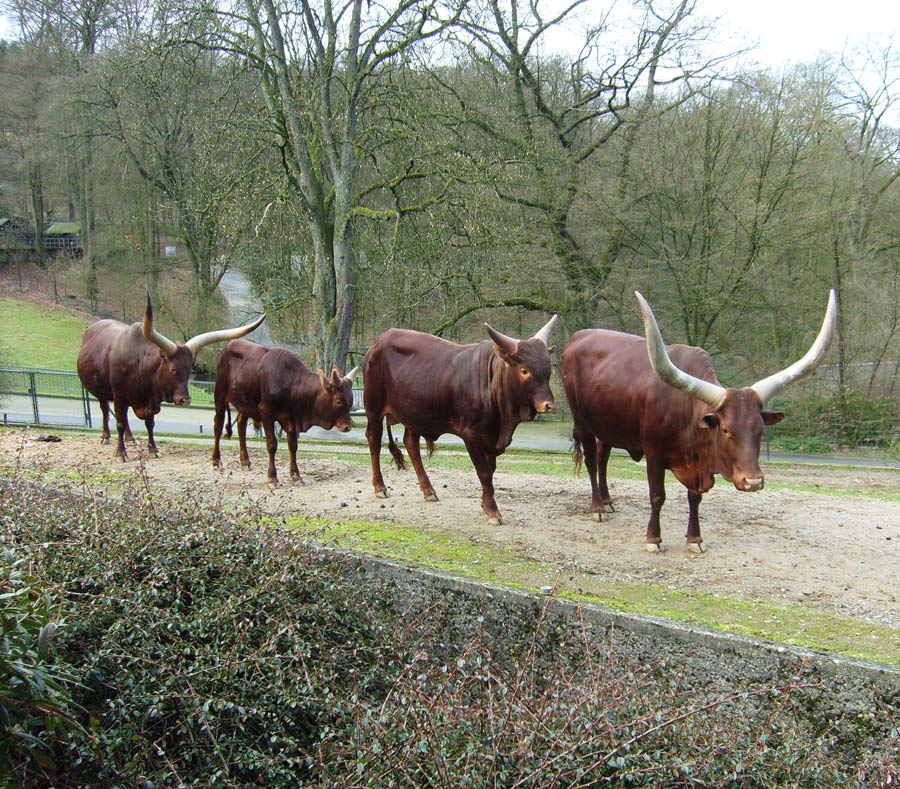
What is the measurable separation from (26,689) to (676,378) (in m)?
4.57

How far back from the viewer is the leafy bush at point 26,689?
121 inches

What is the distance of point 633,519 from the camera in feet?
24.6

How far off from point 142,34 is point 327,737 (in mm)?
15822

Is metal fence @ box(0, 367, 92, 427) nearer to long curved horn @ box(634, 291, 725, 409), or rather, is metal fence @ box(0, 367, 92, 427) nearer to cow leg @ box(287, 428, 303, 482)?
cow leg @ box(287, 428, 303, 482)

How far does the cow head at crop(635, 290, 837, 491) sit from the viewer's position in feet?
18.2

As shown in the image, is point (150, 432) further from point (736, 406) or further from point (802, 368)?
point (802, 368)

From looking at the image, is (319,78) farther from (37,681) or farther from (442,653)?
(37,681)

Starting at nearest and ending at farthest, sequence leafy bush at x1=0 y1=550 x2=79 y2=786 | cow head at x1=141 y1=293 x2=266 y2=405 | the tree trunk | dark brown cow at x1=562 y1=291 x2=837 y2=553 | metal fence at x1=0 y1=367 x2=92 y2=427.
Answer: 1. leafy bush at x1=0 y1=550 x2=79 y2=786
2. dark brown cow at x1=562 y1=291 x2=837 y2=553
3. cow head at x1=141 y1=293 x2=266 y2=405
4. metal fence at x1=0 y1=367 x2=92 y2=427
5. the tree trunk

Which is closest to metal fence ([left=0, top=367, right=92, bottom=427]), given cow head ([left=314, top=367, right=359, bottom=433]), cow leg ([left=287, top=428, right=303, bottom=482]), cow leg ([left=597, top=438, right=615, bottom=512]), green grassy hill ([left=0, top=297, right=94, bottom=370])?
green grassy hill ([left=0, top=297, right=94, bottom=370])

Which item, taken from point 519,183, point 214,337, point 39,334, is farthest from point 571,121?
point 39,334

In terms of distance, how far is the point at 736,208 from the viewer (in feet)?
57.6

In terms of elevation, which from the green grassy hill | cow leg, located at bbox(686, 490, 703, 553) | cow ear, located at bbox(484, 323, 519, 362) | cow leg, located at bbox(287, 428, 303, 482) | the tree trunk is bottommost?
cow leg, located at bbox(686, 490, 703, 553)

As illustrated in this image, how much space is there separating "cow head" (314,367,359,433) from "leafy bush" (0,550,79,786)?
18.7ft

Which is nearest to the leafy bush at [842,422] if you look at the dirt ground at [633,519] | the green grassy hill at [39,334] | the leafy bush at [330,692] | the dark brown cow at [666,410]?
the dirt ground at [633,519]
